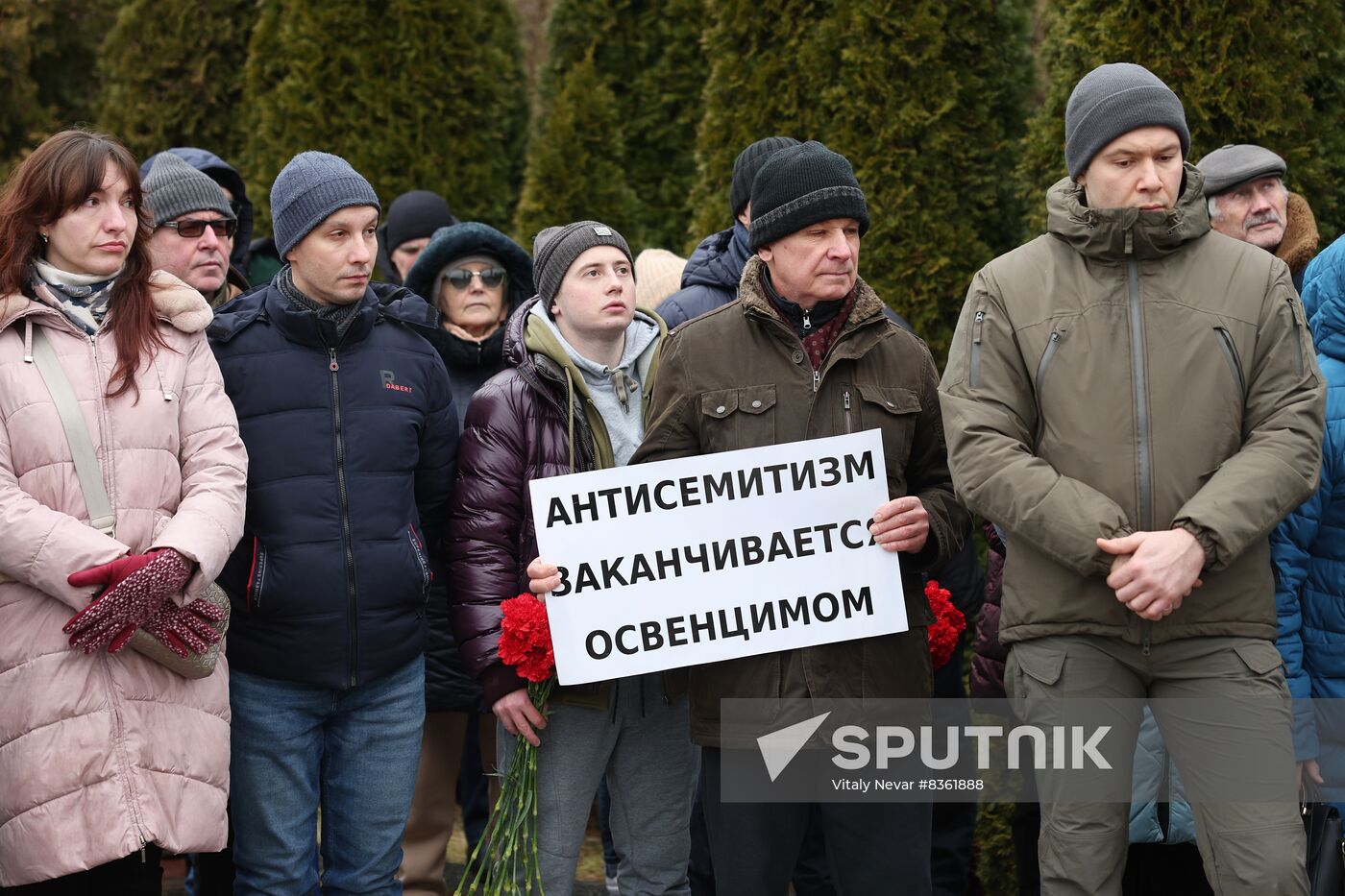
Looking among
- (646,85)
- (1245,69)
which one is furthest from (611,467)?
(646,85)

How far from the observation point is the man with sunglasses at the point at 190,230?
532cm

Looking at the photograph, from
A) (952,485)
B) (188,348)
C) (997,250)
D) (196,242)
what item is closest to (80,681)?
(188,348)

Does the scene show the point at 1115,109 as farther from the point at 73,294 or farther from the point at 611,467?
the point at 73,294

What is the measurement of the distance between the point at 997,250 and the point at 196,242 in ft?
11.1

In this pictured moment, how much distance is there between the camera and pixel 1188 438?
3604mm

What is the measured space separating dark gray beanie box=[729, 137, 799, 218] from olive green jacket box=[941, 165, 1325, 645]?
1.98 meters

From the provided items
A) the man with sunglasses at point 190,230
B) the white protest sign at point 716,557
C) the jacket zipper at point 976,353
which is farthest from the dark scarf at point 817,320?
the man with sunglasses at point 190,230

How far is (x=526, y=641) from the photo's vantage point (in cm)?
418

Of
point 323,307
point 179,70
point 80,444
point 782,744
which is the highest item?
point 179,70

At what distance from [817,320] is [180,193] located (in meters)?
2.57

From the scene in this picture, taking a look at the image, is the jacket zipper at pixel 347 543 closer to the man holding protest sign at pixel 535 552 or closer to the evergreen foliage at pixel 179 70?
the man holding protest sign at pixel 535 552

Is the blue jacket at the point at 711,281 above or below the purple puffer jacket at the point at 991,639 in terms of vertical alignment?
above

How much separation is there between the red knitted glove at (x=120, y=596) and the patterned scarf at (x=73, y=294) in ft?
2.25

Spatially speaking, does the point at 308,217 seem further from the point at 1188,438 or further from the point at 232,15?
the point at 232,15
